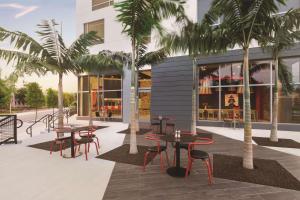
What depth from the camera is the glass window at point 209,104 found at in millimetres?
11867

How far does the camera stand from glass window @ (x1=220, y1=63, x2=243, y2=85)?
11.2m

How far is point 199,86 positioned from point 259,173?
28.1 feet

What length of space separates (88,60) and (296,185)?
9.75 metres

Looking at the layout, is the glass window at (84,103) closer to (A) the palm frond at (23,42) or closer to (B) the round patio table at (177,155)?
(A) the palm frond at (23,42)

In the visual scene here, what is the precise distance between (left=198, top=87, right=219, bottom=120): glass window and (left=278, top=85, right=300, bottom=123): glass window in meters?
3.33

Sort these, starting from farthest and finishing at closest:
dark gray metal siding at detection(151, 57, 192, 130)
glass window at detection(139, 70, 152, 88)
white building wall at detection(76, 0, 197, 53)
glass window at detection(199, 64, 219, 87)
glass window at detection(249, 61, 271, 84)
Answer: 1. white building wall at detection(76, 0, 197, 53)
2. glass window at detection(139, 70, 152, 88)
3. dark gray metal siding at detection(151, 57, 192, 130)
4. glass window at detection(199, 64, 219, 87)
5. glass window at detection(249, 61, 271, 84)

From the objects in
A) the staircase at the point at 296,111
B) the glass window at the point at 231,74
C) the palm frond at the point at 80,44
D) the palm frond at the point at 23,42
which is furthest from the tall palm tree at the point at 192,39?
the staircase at the point at 296,111

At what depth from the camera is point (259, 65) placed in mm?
10750

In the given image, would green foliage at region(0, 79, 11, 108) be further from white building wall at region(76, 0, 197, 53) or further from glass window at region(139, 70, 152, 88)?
glass window at region(139, 70, 152, 88)

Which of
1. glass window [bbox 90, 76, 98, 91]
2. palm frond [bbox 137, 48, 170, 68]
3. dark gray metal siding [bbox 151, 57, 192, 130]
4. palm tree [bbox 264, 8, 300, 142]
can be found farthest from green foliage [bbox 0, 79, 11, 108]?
palm tree [bbox 264, 8, 300, 142]

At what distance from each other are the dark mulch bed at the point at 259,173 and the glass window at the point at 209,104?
6918 mm

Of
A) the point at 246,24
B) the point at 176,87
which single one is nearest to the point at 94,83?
the point at 176,87

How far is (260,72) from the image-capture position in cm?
1076

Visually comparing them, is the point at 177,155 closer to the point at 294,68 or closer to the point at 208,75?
the point at 208,75
